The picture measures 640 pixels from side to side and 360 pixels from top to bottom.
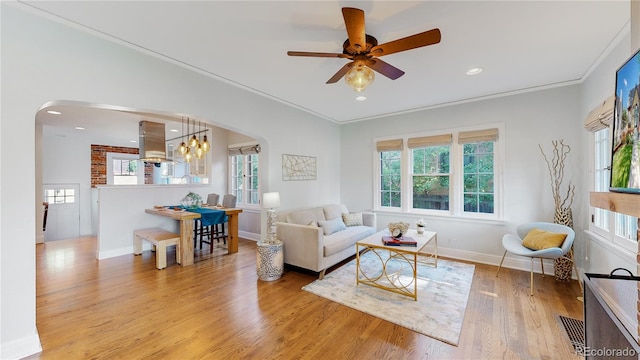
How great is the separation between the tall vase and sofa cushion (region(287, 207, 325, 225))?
3.39 metres

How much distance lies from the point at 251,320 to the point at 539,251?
3317 millimetres

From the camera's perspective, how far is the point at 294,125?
14.8 feet

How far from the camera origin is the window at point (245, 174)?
19.2ft

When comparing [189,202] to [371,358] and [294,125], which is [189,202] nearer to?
[294,125]

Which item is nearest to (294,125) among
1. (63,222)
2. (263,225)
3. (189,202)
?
(263,225)

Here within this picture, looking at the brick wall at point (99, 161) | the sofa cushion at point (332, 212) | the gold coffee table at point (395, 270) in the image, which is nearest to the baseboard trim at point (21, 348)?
the gold coffee table at point (395, 270)

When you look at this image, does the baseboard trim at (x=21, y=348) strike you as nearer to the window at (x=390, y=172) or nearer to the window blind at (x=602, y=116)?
the window at (x=390, y=172)

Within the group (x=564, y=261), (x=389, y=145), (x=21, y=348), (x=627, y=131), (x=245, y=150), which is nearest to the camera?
(x=627, y=131)

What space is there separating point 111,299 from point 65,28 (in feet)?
9.11

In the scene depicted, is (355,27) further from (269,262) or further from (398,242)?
(269,262)

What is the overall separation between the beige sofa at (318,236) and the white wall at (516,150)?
4.08 feet

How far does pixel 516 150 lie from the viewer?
381 centimetres

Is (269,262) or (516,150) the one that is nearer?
(269,262)

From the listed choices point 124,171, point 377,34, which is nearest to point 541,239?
point 377,34
